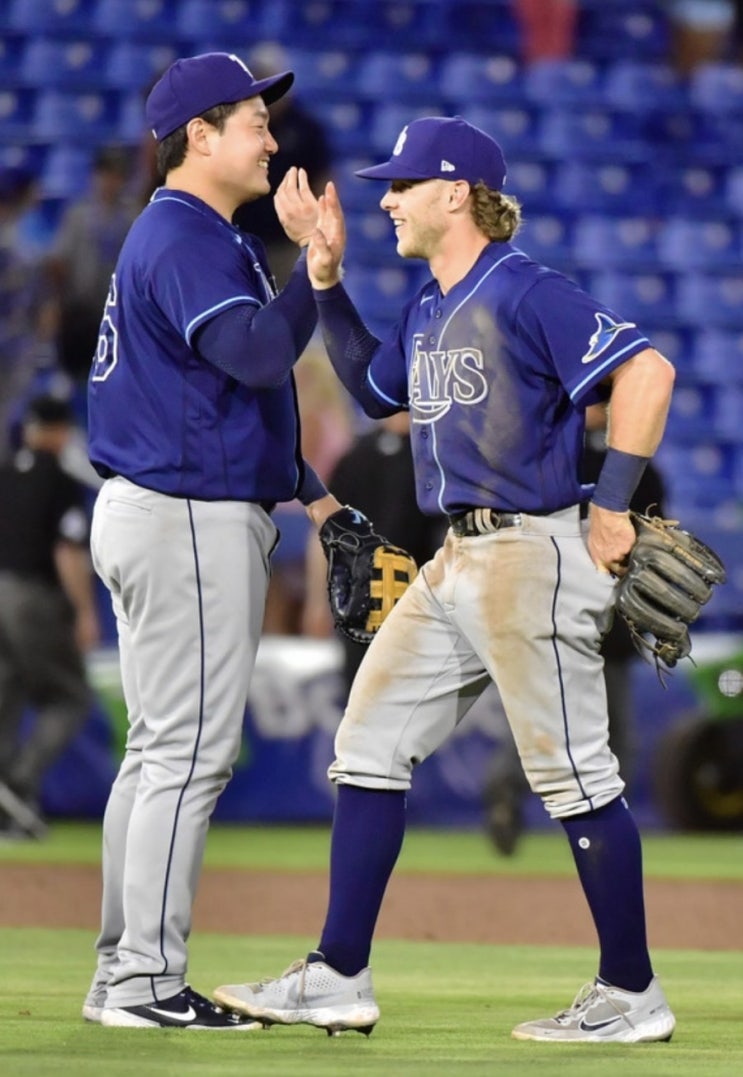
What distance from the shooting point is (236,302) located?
473 centimetres

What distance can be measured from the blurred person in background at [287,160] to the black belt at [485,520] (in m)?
8.51

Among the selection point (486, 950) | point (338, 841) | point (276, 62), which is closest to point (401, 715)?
point (338, 841)

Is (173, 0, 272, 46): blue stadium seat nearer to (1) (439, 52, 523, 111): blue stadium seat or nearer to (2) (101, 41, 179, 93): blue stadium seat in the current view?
(2) (101, 41, 179, 93): blue stadium seat

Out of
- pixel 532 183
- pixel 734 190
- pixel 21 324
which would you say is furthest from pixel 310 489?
pixel 734 190

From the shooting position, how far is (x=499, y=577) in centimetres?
477

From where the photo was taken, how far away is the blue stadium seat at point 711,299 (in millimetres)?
16375

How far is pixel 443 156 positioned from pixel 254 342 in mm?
687

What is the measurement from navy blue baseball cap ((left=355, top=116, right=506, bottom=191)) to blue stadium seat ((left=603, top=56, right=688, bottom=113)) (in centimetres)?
1269

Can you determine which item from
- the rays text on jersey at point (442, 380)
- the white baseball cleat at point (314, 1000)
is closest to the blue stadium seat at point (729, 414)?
the rays text on jersey at point (442, 380)

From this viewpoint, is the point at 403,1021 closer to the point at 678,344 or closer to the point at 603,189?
the point at 678,344

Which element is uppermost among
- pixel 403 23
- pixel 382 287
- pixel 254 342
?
pixel 254 342

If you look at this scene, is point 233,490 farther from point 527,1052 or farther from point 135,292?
point 527,1052

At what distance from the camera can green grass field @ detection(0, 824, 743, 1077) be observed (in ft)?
13.6

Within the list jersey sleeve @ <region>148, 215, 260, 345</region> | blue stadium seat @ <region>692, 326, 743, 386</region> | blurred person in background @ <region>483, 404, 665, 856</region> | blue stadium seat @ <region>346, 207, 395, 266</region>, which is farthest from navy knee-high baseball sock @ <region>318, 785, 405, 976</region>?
blue stadium seat @ <region>692, 326, 743, 386</region>
